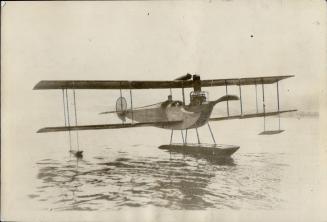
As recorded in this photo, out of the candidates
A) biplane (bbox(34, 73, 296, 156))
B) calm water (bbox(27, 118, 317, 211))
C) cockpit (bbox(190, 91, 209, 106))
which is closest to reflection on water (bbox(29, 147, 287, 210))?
calm water (bbox(27, 118, 317, 211))

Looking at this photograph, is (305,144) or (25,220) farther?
(305,144)

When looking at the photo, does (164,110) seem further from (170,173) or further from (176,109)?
(170,173)

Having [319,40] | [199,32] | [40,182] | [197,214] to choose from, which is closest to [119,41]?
[199,32]

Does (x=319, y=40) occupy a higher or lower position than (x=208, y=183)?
higher

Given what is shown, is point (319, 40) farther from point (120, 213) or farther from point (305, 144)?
point (120, 213)

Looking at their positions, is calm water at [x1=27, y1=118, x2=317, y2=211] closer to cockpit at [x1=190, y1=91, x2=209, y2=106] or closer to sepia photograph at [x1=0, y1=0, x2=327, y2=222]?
sepia photograph at [x1=0, y1=0, x2=327, y2=222]

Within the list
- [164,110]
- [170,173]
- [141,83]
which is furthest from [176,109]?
[170,173]

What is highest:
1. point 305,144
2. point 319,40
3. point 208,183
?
point 319,40

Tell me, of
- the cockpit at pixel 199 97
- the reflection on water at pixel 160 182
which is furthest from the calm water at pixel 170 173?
the cockpit at pixel 199 97
